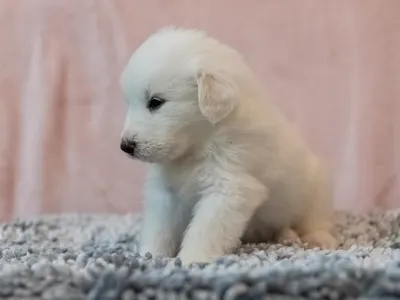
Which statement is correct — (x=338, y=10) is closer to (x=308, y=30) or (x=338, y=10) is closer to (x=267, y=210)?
(x=308, y=30)

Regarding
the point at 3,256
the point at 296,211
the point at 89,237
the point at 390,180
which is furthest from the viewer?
the point at 390,180

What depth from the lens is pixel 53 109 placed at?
2396mm

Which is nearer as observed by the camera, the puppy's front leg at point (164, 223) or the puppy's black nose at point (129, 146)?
the puppy's black nose at point (129, 146)

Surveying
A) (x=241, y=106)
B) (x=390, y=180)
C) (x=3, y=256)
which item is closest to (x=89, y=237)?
(x=3, y=256)

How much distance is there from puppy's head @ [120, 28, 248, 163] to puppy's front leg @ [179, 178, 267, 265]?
0.13 m

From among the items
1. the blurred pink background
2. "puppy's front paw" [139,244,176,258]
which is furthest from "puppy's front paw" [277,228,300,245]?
the blurred pink background

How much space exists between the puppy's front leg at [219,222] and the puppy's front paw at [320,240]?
0.81ft

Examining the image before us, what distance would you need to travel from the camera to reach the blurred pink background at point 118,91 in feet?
7.75

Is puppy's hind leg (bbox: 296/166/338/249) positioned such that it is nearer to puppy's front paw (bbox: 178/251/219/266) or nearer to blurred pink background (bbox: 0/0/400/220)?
puppy's front paw (bbox: 178/251/219/266)

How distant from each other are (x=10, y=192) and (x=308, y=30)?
3.70 feet

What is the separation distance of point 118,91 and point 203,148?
2.99 ft

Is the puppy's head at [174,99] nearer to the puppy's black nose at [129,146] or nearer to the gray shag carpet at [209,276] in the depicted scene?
the puppy's black nose at [129,146]

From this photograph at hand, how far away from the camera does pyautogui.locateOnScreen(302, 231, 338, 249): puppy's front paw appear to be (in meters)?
1.72

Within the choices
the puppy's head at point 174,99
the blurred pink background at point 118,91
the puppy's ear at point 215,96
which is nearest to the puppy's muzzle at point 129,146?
the puppy's head at point 174,99
